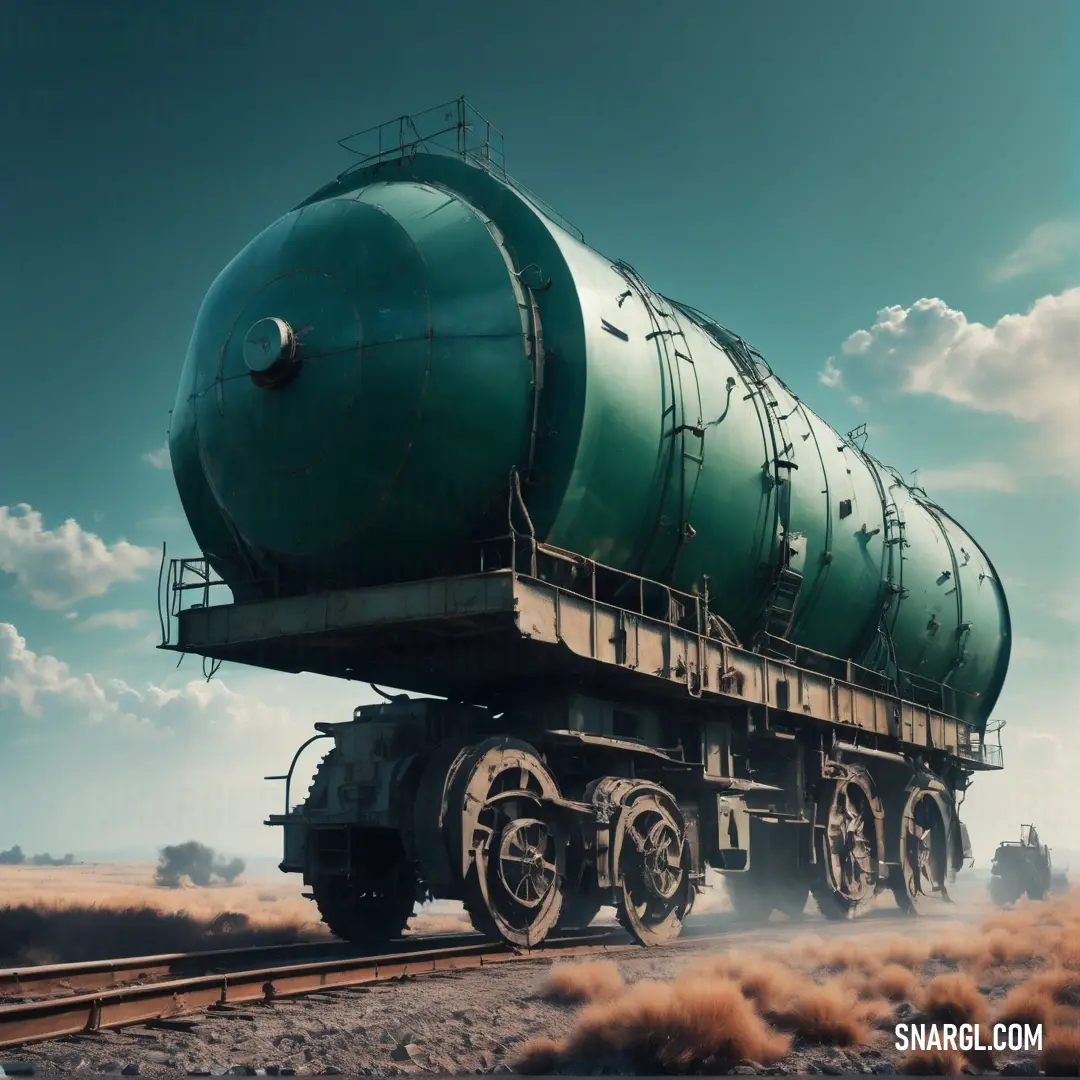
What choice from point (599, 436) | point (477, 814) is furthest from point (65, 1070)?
point (599, 436)

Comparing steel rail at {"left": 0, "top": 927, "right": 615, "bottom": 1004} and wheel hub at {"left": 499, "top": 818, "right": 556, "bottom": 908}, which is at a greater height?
wheel hub at {"left": 499, "top": 818, "right": 556, "bottom": 908}

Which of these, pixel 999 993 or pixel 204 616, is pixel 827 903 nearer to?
pixel 999 993

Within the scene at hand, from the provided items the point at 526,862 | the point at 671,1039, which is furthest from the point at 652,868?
the point at 671,1039

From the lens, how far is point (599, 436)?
12.6 meters

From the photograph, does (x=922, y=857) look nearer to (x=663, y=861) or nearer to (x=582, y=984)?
(x=663, y=861)

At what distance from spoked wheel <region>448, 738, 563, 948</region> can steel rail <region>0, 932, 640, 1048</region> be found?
39 centimetres

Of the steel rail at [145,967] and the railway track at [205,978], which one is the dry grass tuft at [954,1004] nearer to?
the railway track at [205,978]

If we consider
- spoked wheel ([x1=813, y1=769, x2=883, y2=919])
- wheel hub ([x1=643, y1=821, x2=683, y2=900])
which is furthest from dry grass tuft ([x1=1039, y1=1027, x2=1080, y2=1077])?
spoked wheel ([x1=813, y1=769, x2=883, y2=919])

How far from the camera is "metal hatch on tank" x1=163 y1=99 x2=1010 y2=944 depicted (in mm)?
12211

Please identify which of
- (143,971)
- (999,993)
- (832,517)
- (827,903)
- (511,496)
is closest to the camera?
(999,993)

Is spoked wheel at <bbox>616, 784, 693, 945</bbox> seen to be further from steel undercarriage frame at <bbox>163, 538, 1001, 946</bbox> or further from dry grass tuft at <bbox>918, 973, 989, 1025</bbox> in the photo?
dry grass tuft at <bbox>918, 973, 989, 1025</bbox>

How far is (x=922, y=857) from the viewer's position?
2139 centimetres

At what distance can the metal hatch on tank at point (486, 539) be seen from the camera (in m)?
12.2

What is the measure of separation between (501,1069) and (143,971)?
509 centimetres
